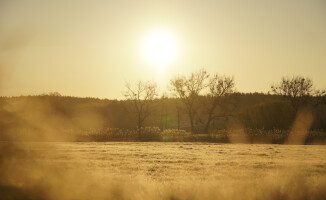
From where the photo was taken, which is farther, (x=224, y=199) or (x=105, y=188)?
(x=105, y=188)

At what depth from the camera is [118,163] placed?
59.3ft

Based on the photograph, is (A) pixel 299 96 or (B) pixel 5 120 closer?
(B) pixel 5 120

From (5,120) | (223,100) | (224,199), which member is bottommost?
(224,199)

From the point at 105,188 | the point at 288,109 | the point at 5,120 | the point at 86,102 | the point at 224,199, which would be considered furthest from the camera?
the point at 86,102

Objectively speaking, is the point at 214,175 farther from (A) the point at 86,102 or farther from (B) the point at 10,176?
(A) the point at 86,102

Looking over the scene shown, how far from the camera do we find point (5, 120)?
42.0 m

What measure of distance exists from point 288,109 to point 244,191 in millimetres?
46152

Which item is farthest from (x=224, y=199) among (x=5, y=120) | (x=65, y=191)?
(x=5, y=120)

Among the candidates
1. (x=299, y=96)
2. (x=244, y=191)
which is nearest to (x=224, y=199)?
(x=244, y=191)

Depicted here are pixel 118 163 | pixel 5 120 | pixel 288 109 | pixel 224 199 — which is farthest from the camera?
pixel 288 109

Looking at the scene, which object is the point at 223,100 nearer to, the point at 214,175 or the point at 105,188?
the point at 214,175

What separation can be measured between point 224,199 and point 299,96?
59218 millimetres

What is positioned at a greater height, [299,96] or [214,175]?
[299,96]

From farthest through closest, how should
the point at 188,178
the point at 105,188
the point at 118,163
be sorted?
the point at 118,163
the point at 188,178
the point at 105,188
